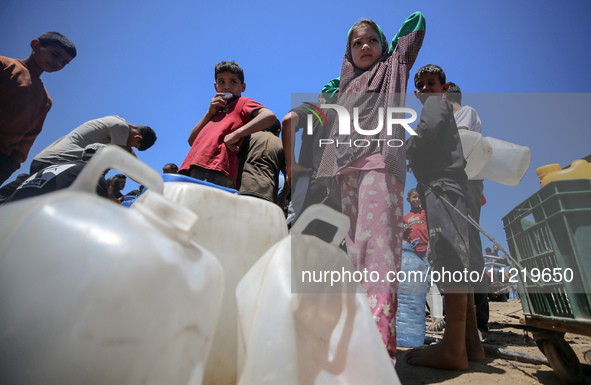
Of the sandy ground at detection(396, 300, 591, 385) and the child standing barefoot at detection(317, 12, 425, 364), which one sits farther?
the sandy ground at detection(396, 300, 591, 385)

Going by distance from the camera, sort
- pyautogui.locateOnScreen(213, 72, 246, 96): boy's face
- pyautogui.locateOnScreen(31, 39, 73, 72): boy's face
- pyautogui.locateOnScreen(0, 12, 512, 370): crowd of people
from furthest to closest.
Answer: pyautogui.locateOnScreen(31, 39, 73, 72): boy's face < pyautogui.locateOnScreen(213, 72, 246, 96): boy's face < pyautogui.locateOnScreen(0, 12, 512, 370): crowd of people

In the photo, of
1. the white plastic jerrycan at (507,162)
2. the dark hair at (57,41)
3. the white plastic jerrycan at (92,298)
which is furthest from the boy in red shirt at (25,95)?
the white plastic jerrycan at (507,162)

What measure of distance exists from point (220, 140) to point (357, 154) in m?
0.83

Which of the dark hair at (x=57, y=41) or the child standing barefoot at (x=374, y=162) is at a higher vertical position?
the dark hair at (x=57, y=41)

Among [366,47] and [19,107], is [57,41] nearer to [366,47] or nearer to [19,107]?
[19,107]

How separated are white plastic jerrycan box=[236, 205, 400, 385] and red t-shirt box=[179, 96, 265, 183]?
3.86 ft

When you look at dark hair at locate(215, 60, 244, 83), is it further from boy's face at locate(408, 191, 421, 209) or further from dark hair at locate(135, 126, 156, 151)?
boy's face at locate(408, 191, 421, 209)

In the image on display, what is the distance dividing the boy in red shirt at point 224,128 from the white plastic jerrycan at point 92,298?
4.03 feet

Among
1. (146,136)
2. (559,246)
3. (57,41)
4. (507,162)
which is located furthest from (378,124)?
(57,41)

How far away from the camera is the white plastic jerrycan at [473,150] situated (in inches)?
89.2

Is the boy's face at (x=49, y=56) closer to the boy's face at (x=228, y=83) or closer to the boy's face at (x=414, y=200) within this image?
the boy's face at (x=228, y=83)

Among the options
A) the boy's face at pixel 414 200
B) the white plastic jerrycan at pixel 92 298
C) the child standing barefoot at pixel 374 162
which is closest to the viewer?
the white plastic jerrycan at pixel 92 298

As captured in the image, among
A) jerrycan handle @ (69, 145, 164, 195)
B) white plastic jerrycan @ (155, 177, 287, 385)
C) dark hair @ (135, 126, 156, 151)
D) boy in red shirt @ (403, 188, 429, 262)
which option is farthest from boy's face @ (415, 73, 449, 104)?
dark hair @ (135, 126, 156, 151)

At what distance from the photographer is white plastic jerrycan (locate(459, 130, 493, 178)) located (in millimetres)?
2266
